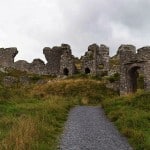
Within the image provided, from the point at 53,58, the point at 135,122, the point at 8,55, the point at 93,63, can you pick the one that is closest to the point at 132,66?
the point at 93,63

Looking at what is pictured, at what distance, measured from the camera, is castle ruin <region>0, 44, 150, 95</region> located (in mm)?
45531

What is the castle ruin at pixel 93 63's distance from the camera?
45531 millimetres

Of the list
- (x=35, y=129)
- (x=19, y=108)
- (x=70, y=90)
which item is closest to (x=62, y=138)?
(x=35, y=129)

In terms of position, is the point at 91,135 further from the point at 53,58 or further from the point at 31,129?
the point at 53,58

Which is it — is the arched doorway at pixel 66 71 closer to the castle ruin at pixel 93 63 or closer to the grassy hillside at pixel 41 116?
the castle ruin at pixel 93 63

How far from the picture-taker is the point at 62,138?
60.7ft

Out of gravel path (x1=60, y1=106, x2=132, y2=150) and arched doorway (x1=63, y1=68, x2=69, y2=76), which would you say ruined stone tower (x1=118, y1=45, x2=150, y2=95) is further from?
arched doorway (x1=63, y1=68, x2=69, y2=76)

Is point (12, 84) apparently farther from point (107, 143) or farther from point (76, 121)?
point (107, 143)

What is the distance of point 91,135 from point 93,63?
45.1 m

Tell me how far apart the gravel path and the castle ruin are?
767 inches

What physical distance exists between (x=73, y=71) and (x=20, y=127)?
161ft

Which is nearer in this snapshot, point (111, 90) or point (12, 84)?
point (111, 90)

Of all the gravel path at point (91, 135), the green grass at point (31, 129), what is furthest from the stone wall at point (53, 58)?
the gravel path at point (91, 135)

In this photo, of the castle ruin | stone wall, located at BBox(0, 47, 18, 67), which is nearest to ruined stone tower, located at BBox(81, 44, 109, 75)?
the castle ruin
